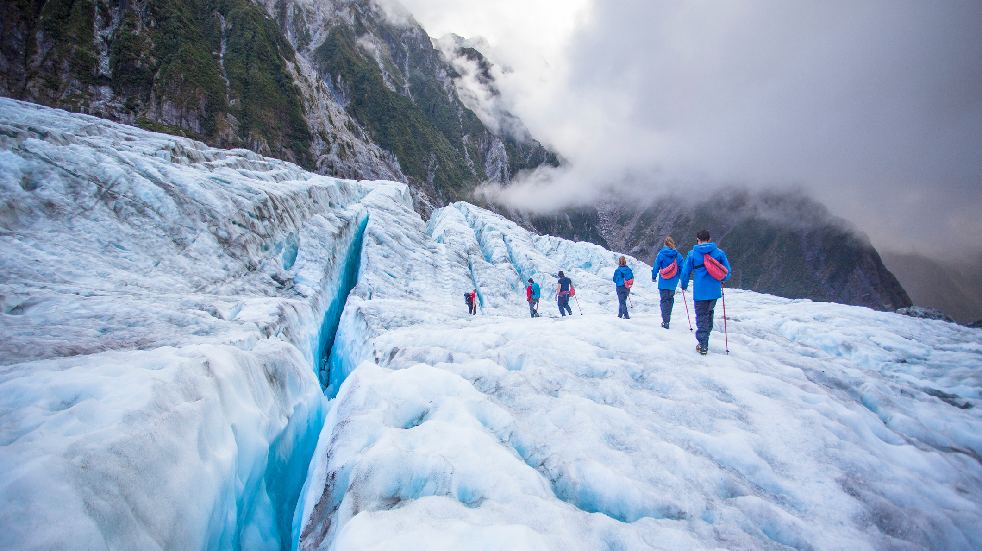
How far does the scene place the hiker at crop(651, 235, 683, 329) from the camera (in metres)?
8.59

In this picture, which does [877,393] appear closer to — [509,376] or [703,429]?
[703,429]

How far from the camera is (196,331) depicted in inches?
286

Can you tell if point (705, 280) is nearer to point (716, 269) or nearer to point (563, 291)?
point (716, 269)

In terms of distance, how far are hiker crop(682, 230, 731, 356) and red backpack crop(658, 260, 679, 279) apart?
111 centimetres

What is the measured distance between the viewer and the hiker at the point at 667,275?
338 inches

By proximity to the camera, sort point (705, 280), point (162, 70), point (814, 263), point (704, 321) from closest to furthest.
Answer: point (704, 321)
point (705, 280)
point (162, 70)
point (814, 263)

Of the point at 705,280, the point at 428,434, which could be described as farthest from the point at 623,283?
the point at 428,434

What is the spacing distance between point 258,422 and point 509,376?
3.47 meters

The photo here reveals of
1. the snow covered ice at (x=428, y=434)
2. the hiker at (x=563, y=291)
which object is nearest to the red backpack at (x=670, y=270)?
the snow covered ice at (x=428, y=434)

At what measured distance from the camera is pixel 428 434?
13.4 ft

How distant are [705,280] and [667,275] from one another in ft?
5.21

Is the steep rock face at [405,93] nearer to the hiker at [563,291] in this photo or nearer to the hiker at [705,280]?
the hiker at [563,291]

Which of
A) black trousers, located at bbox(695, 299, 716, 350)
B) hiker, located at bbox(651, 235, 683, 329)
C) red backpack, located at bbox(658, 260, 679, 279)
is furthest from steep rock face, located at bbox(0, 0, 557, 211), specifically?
black trousers, located at bbox(695, 299, 716, 350)

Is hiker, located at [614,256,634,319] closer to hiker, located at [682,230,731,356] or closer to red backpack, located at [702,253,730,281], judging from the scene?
hiker, located at [682,230,731,356]
